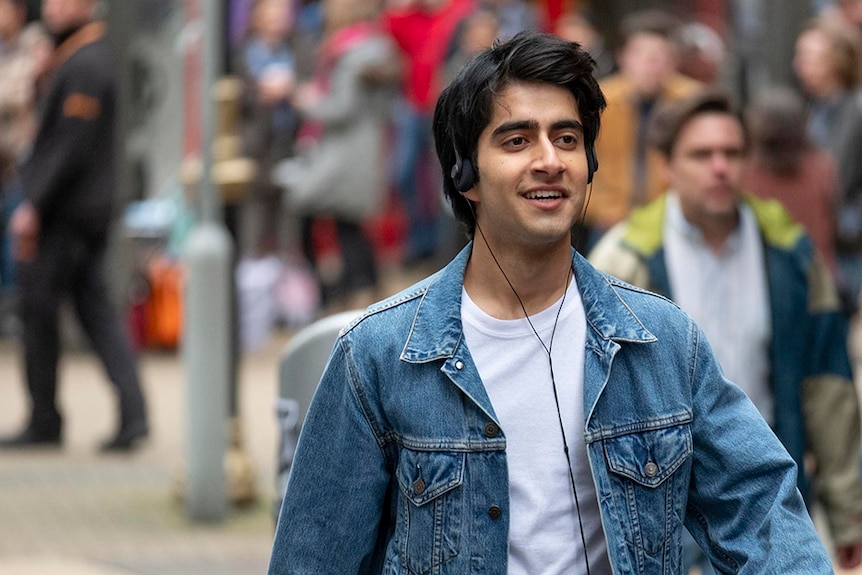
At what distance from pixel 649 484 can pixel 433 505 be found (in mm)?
342

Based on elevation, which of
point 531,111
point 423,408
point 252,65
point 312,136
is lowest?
point 423,408

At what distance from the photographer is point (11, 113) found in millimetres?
13023

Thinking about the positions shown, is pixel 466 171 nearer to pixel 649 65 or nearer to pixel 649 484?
pixel 649 484

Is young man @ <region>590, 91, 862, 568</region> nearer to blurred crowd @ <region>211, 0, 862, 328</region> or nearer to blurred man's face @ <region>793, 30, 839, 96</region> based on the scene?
blurred crowd @ <region>211, 0, 862, 328</region>

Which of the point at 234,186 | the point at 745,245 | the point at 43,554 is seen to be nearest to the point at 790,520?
the point at 745,245

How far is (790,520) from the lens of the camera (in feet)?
9.02

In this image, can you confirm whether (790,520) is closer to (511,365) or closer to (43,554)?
(511,365)

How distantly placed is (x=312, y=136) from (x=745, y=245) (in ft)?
27.0

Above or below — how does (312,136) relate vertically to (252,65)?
below

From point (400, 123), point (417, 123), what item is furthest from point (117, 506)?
point (417, 123)

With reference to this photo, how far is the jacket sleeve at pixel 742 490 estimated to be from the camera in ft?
8.98

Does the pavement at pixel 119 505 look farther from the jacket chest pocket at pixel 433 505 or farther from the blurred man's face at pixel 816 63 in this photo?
the jacket chest pocket at pixel 433 505

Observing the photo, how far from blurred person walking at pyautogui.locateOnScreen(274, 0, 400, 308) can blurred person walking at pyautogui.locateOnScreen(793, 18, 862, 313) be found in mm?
2966

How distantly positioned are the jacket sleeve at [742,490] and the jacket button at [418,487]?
45 centimetres
